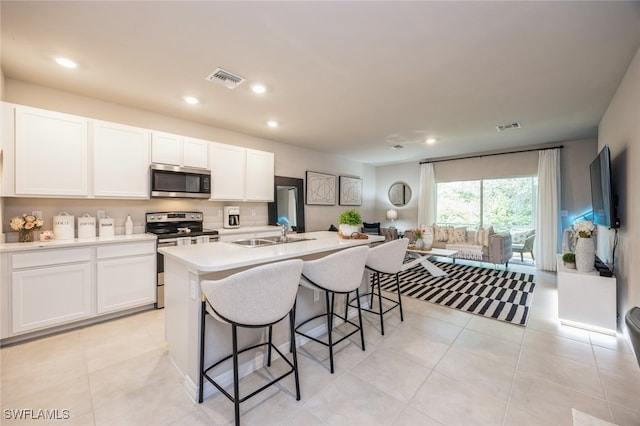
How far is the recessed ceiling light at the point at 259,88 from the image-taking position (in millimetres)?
2773

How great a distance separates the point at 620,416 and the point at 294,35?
327cm

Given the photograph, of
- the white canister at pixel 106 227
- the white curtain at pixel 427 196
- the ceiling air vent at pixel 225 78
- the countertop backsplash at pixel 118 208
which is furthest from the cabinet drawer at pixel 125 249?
the white curtain at pixel 427 196

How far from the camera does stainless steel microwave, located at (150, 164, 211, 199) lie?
3301 millimetres

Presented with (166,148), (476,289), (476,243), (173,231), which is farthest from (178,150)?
(476,243)

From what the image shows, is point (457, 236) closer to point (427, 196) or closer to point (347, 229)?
point (427, 196)

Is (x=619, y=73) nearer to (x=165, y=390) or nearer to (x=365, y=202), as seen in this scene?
(x=165, y=390)

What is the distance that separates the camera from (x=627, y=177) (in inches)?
99.7

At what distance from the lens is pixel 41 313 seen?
2.45 m

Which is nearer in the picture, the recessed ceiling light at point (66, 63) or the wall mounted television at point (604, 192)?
the recessed ceiling light at point (66, 63)

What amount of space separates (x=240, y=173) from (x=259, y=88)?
169cm

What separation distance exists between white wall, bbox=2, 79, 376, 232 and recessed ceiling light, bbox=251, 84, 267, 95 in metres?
1.60

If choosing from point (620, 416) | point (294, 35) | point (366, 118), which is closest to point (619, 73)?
point (366, 118)

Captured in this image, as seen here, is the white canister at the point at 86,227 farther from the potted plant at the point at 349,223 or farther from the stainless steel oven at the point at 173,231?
the potted plant at the point at 349,223

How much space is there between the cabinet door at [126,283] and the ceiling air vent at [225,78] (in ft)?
6.91
